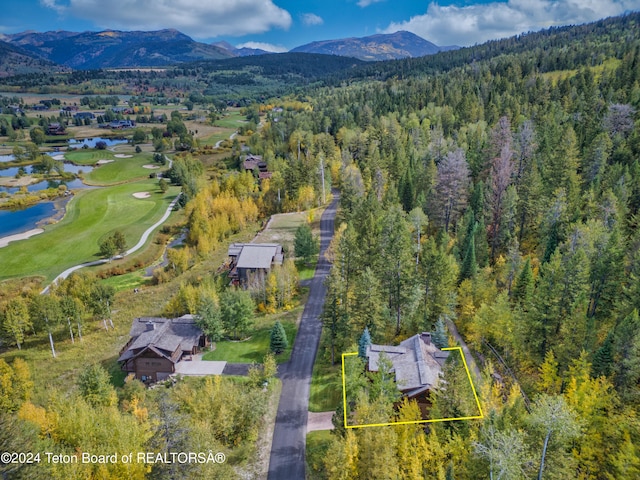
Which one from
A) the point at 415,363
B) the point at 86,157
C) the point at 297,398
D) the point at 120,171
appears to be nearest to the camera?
the point at 415,363

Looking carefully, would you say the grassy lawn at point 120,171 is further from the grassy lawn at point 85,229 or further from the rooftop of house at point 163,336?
the rooftop of house at point 163,336

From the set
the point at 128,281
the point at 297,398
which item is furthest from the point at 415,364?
the point at 128,281

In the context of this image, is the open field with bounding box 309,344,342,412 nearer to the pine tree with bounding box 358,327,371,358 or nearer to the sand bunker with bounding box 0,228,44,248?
the pine tree with bounding box 358,327,371,358

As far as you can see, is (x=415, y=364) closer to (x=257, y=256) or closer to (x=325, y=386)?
(x=325, y=386)

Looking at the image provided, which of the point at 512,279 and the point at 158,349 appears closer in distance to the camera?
the point at 158,349

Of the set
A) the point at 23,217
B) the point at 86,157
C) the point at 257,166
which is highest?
the point at 86,157

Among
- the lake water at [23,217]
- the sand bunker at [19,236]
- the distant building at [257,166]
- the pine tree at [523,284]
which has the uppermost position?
the distant building at [257,166]

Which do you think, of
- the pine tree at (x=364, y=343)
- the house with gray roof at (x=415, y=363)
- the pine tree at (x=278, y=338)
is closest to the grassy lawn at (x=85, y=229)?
the pine tree at (x=278, y=338)
